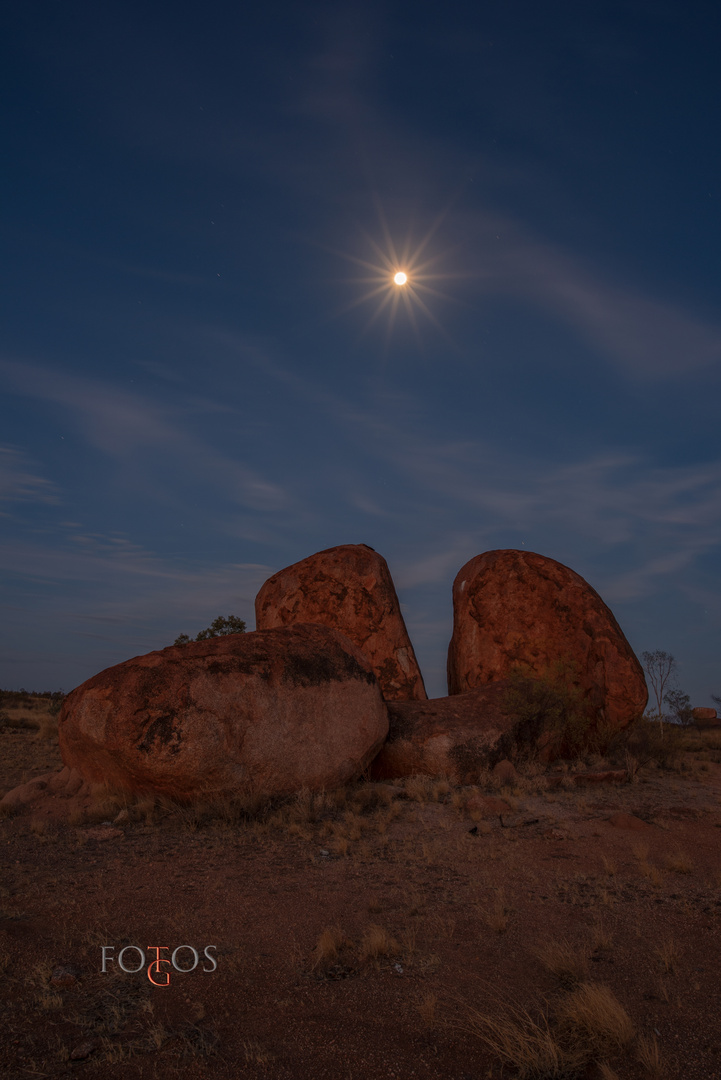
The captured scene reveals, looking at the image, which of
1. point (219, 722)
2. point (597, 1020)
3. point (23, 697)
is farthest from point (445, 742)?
point (23, 697)

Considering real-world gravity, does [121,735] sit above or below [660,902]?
above

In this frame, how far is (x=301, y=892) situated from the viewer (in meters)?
6.25

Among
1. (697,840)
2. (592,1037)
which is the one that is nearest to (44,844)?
(592,1037)

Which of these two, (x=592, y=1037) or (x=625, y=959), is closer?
(x=592, y=1037)

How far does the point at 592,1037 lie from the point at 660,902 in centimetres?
291

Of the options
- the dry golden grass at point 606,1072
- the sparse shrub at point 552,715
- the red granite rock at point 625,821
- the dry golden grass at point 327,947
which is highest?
the sparse shrub at point 552,715

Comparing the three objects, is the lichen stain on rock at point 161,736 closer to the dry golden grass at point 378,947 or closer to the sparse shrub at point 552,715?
the dry golden grass at point 378,947

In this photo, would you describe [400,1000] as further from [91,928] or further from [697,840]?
[697,840]

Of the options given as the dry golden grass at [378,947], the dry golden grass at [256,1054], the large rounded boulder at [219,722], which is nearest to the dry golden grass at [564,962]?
the dry golden grass at [378,947]

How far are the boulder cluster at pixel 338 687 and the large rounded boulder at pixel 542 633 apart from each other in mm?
34

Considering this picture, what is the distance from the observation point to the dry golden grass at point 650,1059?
332 cm

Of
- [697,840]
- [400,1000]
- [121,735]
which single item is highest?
[121,735]

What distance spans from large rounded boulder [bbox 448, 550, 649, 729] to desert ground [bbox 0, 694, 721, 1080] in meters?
5.33

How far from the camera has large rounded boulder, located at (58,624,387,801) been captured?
920cm
